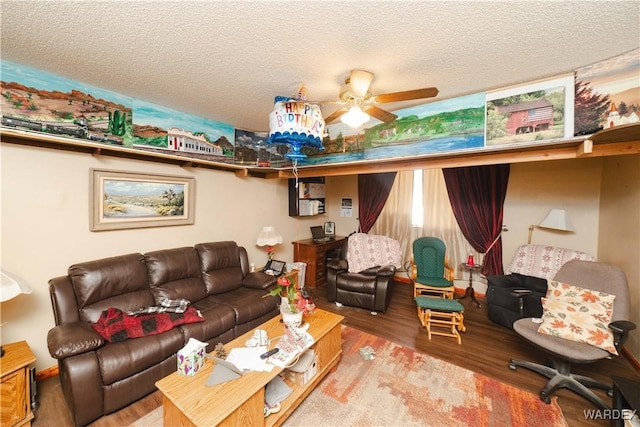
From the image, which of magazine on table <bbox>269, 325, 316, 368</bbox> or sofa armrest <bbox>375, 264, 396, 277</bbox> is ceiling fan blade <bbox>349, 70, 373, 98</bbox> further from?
sofa armrest <bbox>375, 264, 396, 277</bbox>

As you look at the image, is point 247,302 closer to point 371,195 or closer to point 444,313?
point 444,313

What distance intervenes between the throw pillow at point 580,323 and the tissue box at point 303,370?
1931 millimetres

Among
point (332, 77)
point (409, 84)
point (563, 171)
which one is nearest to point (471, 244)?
point (563, 171)

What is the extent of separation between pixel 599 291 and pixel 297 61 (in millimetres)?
3090

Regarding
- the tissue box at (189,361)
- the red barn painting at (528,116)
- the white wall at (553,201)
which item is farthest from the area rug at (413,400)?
the white wall at (553,201)

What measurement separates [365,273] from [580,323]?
7.04 feet

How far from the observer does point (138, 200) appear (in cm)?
254

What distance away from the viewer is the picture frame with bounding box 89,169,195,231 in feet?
7.47

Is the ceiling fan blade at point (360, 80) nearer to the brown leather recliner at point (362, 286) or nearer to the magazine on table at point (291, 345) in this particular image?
the magazine on table at point (291, 345)

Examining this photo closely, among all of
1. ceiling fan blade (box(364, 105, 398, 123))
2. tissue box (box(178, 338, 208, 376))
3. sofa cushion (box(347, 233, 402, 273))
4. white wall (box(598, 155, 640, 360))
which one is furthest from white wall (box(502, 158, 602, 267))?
tissue box (box(178, 338, 208, 376))

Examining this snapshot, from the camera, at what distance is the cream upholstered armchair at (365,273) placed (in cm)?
332

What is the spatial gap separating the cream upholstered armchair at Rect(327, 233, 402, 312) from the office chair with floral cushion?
4.93 feet

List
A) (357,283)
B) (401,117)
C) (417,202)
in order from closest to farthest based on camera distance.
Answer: (401,117)
(357,283)
(417,202)

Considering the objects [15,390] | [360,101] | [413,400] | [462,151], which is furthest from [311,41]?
[15,390]
